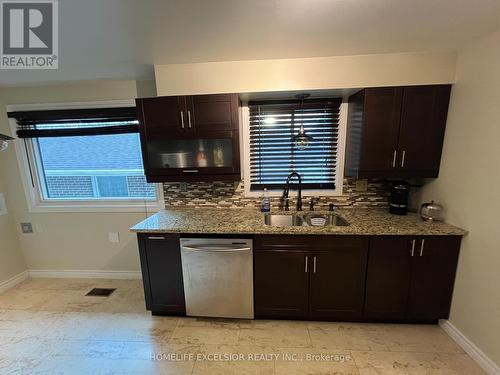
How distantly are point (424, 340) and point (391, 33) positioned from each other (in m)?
2.40

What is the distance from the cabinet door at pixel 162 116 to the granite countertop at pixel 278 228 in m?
0.83

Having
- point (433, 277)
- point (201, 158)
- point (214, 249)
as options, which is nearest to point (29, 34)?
point (201, 158)

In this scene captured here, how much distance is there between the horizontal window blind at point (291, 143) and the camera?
2295 mm

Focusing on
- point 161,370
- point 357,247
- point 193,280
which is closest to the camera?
point 161,370

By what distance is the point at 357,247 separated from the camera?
179 cm

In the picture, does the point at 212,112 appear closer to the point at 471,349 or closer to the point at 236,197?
the point at 236,197

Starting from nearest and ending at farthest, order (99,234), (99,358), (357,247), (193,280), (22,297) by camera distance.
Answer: (99,358)
(357,247)
(193,280)
(22,297)
(99,234)

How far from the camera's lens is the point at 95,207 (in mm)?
2635

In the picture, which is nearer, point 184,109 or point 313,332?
point 313,332

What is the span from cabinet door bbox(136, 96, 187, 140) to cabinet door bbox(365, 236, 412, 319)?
2.01 meters

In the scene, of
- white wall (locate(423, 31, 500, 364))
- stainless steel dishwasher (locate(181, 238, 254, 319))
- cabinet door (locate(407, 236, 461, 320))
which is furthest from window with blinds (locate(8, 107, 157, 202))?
white wall (locate(423, 31, 500, 364))

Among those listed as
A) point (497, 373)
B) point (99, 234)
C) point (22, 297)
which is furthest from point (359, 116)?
point (22, 297)

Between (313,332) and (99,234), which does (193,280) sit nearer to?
(313,332)

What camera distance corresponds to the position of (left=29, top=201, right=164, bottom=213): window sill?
260 cm
